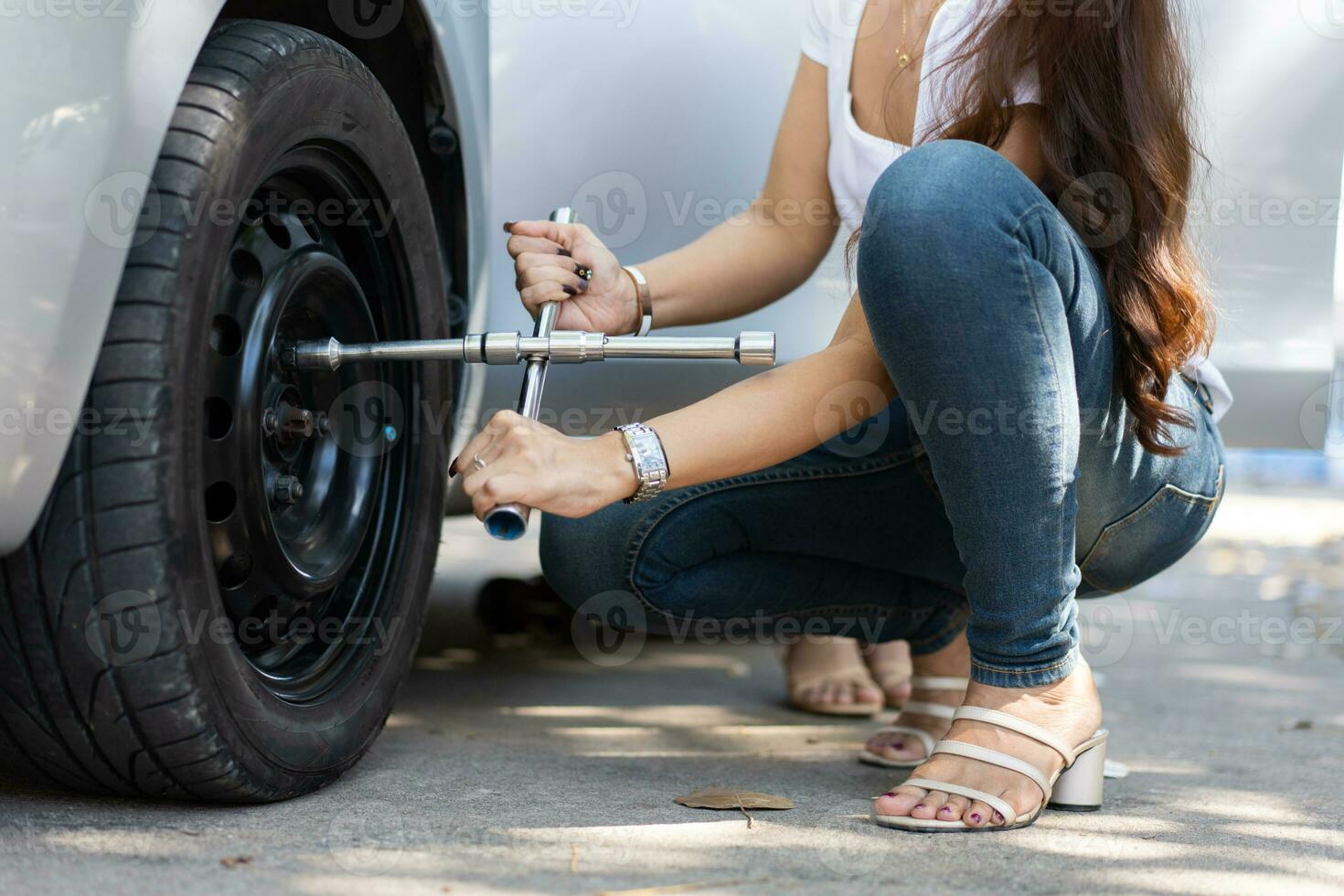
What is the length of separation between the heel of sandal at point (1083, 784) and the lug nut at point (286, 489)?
0.74 meters

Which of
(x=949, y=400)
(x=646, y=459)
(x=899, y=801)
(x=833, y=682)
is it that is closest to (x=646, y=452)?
(x=646, y=459)

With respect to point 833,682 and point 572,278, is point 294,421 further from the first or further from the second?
point 833,682

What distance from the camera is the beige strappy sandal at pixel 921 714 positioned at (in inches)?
55.4

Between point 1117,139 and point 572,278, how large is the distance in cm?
54

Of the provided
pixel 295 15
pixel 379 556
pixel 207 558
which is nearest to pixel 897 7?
pixel 295 15

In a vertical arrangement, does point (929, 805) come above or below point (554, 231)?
below

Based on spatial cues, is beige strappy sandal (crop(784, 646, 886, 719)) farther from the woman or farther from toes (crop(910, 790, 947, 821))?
toes (crop(910, 790, 947, 821))

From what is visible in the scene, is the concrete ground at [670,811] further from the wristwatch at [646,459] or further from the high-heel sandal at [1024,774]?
the wristwatch at [646,459]

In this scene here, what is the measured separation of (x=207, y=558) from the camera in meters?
0.94

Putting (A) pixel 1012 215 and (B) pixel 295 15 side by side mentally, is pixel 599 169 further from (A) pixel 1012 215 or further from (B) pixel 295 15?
(A) pixel 1012 215

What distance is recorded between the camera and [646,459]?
1.05 metres

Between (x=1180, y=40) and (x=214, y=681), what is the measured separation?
1184 mm

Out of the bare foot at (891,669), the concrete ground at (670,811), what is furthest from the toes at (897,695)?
the concrete ground at (670,811)

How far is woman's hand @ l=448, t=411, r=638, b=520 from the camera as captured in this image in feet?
3.15
